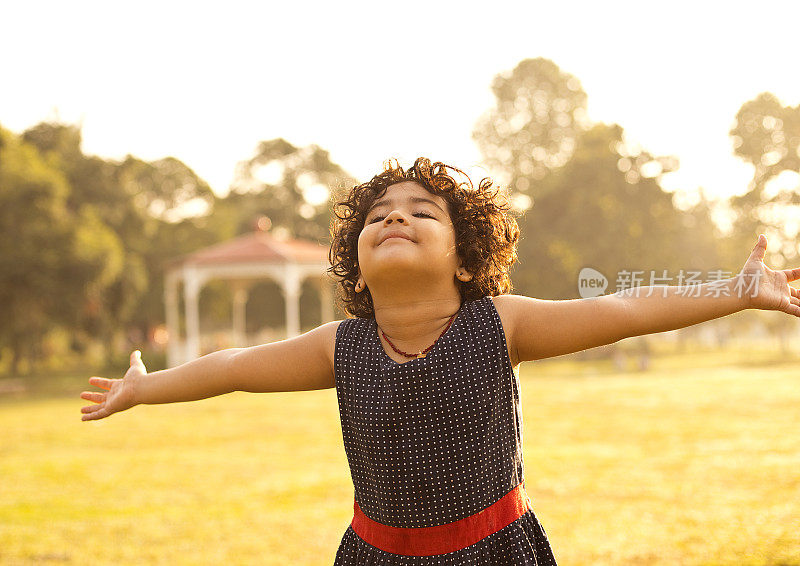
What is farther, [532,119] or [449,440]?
[532,119]

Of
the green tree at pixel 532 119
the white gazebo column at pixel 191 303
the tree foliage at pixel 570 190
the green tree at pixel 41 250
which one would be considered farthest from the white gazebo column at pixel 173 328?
the green tree at pixel 532 119

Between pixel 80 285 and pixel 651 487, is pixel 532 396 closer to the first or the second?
pixel 651 487

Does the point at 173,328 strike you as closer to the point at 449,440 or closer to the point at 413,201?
the point at 413,201

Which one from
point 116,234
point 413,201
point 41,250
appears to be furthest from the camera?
point 116,234

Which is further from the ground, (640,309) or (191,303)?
(191,303)

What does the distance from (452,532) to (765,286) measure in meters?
0.87

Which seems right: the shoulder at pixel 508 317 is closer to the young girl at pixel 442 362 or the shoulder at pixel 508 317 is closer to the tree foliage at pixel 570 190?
the young girl at pixel 442 362

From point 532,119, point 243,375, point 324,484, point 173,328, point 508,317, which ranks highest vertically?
point 532,119

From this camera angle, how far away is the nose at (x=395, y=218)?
1895mm

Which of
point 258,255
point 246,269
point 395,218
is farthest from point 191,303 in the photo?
point 395,218

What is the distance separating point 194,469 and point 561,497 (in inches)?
134

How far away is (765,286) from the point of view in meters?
1.74

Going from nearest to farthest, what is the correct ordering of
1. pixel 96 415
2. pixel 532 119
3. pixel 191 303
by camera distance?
pixel 96 415
pixel 191 303
pixel 532 119

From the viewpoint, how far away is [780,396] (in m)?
10.9
